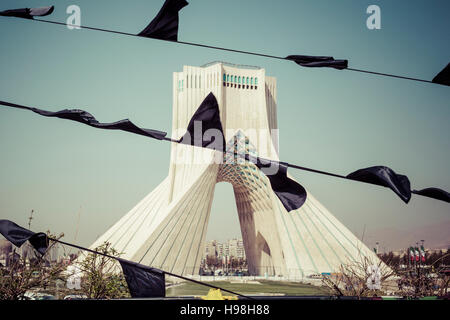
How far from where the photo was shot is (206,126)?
1885mm

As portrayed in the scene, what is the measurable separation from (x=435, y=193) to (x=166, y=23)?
153cm

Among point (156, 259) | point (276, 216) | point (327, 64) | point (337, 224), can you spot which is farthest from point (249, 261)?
point (327, 64)

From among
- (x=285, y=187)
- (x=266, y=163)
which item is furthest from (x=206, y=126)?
(x=285, y=187)

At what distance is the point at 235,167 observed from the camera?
23.7 m

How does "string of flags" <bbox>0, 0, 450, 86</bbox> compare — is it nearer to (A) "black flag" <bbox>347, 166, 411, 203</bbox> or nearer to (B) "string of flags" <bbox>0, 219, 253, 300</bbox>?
(A) "black flag" <bbox>347, 166, 411, 203</bbox>

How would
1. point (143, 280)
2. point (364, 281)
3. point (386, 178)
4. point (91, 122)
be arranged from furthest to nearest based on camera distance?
point (364, 281) → point (91, 122) → point (143, 280) → point (386, 178)

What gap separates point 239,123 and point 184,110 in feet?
10.3

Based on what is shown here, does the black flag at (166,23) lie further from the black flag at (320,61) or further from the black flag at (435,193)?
the black flag at (435,193)

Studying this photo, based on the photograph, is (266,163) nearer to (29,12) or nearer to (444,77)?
(444,77)

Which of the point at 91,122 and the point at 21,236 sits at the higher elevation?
the point at 91,122

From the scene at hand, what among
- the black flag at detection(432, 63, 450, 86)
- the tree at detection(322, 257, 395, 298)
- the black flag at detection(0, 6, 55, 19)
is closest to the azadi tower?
the tree at detection(322, 257, 395, 298)

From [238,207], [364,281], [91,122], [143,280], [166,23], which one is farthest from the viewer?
[238,207]

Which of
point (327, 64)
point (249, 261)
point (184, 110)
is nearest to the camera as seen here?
point (327, 64)
